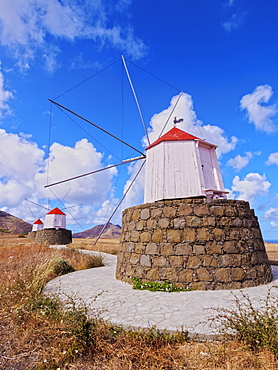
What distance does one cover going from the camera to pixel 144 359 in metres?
2.68

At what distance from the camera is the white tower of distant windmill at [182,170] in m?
6.61

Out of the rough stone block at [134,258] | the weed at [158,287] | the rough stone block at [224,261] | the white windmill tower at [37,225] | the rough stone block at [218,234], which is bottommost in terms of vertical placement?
the weed at [158,287]

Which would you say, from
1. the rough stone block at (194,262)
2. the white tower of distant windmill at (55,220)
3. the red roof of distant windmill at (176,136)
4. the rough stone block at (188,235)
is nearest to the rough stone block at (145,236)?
the rough stone block at (188,235)

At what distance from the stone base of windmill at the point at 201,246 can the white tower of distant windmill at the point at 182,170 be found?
1.48 ft

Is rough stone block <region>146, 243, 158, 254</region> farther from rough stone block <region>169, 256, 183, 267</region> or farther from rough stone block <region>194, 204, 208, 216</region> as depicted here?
rough stone block <region>194, 204, 208, 216</region>

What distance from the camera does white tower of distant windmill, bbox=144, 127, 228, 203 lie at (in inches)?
260

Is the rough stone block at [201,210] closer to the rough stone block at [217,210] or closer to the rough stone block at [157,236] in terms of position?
the rough stone block at [217,210]

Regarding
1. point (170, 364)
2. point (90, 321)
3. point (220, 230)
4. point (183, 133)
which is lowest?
point (170, 364)

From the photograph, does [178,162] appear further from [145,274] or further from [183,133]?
[145,274]

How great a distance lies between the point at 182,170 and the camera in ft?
22.2

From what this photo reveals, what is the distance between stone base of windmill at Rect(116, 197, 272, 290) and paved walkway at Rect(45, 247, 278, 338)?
1.23ft

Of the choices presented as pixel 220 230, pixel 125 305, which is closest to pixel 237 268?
pixel 220 230

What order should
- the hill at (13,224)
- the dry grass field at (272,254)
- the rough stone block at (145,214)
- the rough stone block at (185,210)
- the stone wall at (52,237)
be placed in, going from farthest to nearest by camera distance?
the hill at (13,224) → the stone wall at (52,237) → the dry grass field at (272,254) → the rough stone block at (145,214) → the rough stone block at (185,210)

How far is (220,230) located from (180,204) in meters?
1.24
